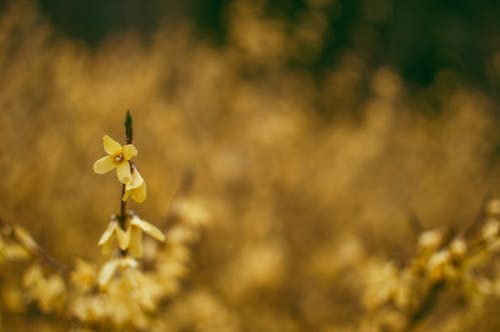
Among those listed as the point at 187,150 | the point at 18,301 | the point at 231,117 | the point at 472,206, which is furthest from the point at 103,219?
the point at 472,206

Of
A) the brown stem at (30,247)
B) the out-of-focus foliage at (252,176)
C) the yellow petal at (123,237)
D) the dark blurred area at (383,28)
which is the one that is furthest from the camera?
the dark blurred area at (383,28)

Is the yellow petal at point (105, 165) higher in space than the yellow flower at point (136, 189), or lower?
higher

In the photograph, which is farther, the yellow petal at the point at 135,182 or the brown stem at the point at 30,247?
the brown stem at the point at 30,247

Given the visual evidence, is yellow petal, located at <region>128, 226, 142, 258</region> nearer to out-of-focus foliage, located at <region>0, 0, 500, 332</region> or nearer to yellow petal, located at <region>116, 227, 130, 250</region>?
yellow petal, located at <region>116, 227, 130, 250</region>

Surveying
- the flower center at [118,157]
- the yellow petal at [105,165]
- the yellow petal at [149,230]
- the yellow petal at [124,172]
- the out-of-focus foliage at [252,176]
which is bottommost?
the yellow petal at [149,230]

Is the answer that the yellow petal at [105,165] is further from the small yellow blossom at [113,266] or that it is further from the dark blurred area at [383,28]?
the dark blurred area at [383,28]

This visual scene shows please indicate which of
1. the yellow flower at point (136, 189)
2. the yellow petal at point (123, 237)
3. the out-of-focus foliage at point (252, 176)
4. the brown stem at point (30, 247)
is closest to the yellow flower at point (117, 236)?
the yellow petal at point (123, 237)

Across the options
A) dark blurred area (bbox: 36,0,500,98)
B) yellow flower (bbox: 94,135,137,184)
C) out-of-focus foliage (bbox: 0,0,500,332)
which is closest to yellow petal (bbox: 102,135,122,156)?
yellow flower (bbox: 94,135,137,184)
